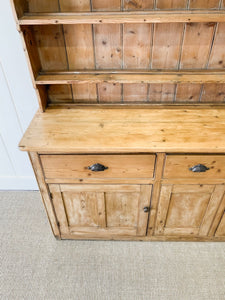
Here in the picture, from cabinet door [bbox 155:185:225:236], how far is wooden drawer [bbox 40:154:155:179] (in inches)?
8.4

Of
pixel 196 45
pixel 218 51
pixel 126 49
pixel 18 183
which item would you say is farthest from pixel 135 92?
pixel 18 183

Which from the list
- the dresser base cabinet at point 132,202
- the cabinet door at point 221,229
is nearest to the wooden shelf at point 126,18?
the dresser base cabinet at point 132,202

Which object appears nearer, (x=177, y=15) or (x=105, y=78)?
(x=177, y=15)

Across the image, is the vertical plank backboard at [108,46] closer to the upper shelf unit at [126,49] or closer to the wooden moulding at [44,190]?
the upper shelf unit at [126,49]

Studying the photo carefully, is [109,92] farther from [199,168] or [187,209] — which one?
[187,209]

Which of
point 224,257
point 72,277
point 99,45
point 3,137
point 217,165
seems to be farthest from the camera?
point 3,137

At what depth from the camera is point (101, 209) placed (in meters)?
1.51

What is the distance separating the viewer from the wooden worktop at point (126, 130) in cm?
121

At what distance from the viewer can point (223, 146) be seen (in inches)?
47.0

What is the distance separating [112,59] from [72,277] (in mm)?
1506

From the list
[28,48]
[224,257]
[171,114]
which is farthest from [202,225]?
[28,48]

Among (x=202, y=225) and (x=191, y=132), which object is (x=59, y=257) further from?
(x=191, y=132)

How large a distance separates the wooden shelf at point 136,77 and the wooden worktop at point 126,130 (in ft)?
0.73

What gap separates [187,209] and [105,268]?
2.36 ft
